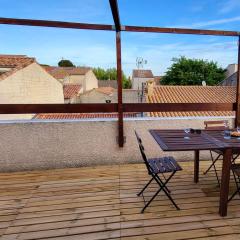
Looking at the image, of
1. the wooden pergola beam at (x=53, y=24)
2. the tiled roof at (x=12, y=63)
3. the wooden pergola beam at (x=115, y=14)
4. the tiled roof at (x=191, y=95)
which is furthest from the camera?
the tiled roof at (x=191, y=95)

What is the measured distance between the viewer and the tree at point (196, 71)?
31.5m

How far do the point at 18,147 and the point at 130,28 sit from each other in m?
2.54

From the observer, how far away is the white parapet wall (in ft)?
11.9

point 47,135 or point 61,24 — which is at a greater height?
point 61,24

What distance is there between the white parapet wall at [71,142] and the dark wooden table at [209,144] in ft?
3.32

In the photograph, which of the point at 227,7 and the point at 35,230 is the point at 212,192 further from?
the point at 227,7

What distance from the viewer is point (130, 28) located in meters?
3.52

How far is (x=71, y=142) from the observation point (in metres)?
3.77

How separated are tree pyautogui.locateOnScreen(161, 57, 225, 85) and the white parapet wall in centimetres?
2886

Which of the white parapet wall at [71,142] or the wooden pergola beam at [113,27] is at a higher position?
the wooden pergola beam at [113,27]

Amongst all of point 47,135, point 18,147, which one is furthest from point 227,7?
point 18,147

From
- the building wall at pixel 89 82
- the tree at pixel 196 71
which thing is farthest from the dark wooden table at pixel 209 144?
the tree at pixel 196 71

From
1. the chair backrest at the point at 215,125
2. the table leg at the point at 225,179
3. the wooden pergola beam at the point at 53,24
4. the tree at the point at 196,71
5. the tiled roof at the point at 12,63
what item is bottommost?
the table leg at the point at 225,179

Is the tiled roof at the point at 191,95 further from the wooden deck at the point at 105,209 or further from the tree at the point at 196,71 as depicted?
the tree at the point at 196,71
